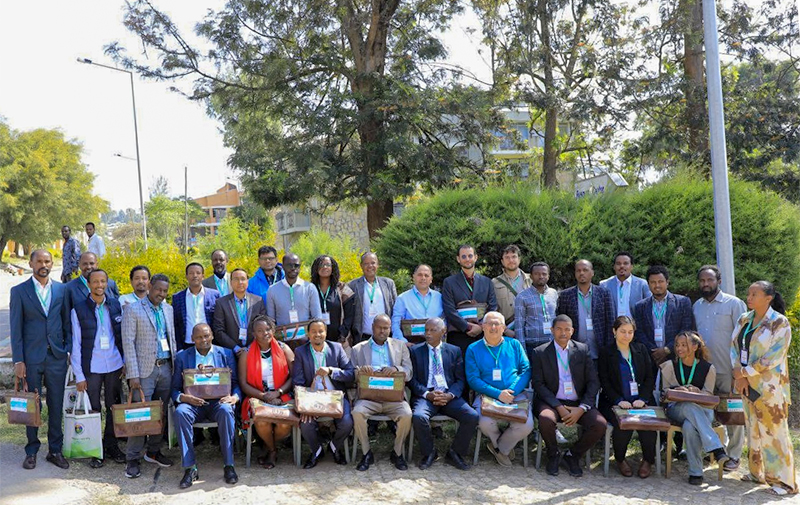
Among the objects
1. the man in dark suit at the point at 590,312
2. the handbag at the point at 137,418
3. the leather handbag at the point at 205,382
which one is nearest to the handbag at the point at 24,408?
the handbag at the point at 137,418

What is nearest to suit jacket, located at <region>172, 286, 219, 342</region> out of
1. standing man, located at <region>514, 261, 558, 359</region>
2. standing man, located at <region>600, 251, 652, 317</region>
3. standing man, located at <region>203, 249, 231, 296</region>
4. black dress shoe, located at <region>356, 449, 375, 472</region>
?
standing man, located at <region>203, 249, 231, 296</region>

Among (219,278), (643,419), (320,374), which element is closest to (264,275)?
(219,278)

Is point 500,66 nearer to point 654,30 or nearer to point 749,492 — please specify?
point 654,30

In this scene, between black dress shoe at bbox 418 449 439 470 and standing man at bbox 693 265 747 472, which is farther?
standing man at bbox 693 265 747 472

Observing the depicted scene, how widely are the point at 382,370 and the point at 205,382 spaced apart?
1709 mm

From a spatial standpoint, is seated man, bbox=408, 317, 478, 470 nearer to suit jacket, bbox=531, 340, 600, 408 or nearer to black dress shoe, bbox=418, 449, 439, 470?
black dress shoe, bbox=418, 449, 439, 470

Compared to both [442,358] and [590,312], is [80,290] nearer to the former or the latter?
[442,358]

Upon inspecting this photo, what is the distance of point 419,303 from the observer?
7.63 meters

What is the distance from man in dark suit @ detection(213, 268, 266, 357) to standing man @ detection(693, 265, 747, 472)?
4564mm

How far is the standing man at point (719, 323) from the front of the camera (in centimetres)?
688

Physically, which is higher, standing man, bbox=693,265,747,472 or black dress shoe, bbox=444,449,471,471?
standing man, bbox=693,265,747,472

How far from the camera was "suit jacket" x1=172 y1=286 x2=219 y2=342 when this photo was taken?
7.31 m

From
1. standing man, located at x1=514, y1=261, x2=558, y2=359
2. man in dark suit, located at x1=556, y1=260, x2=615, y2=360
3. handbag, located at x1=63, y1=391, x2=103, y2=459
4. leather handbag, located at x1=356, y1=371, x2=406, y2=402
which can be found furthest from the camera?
standing man, located at x1=514, y1=261, x2=558, y2=359

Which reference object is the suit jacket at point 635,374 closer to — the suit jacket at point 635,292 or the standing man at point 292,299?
the suit jacket at point 635,292
